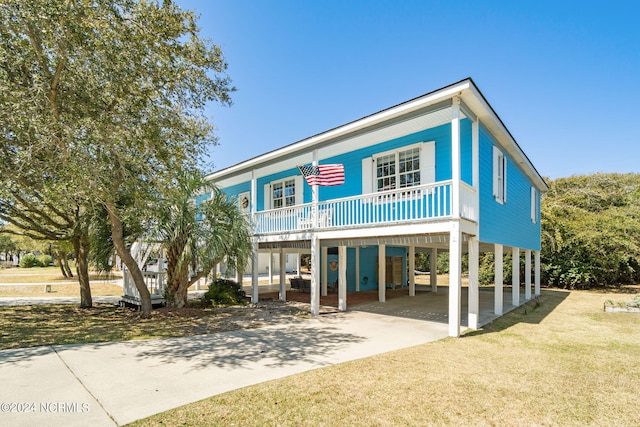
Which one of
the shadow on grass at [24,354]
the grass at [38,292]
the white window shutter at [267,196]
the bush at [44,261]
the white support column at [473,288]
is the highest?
the white window shutter at [267,196]

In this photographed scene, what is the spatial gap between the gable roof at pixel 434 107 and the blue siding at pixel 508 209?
1.22 feet

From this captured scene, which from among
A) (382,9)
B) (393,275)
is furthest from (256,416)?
(393,275)

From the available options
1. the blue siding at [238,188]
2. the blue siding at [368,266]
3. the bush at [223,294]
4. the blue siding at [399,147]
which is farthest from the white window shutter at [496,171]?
the blue siding at [238,188]

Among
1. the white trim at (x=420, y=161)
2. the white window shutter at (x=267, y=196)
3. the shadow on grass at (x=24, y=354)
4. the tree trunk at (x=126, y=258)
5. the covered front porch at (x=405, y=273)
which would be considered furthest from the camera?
the white window shutter at (x=267, y=196)

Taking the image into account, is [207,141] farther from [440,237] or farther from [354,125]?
[440,237]

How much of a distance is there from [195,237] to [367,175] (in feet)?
19.5

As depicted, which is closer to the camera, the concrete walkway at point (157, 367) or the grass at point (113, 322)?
the concrete walkway at point (157, 367)

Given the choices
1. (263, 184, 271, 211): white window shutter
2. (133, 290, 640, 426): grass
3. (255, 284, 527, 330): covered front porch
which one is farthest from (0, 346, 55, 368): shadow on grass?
(263, 184, 271, 211): white window shutter

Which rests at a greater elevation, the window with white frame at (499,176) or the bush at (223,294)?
the window with white frame at (499,176)

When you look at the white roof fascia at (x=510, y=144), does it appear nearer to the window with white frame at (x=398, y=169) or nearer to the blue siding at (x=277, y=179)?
the window with white frame at (x=398, y=169)

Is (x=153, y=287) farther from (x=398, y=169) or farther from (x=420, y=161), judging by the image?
(x=420, y=161)

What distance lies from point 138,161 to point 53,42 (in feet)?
9.47

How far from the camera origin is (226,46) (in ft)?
34.5

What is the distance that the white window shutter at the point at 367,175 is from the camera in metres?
11.9
